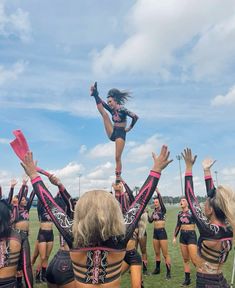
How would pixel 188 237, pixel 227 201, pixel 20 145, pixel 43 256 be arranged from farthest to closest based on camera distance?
pixel 188 237
pixel 43 256
pixel 227 201
pixel 20 145

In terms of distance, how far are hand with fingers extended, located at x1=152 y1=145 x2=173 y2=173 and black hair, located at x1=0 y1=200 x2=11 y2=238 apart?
4.83 feet

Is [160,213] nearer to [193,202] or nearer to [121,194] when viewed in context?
[121,194]

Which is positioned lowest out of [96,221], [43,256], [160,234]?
[43,256]

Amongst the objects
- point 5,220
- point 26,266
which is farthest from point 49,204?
point 26,266

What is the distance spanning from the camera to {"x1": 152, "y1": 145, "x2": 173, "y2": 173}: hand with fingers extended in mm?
2965

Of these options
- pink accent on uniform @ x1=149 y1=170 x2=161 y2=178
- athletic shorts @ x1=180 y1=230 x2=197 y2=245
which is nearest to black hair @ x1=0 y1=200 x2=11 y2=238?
pink accent on uniform @ x1=149 y1=170 x2=161 y2=178

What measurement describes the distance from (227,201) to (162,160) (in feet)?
4.38

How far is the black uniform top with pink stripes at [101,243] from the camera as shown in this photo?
267 centimetres

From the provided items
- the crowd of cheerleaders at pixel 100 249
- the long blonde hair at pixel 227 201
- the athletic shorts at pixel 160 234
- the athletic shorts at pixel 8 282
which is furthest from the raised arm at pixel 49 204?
the athletic shorts at pixel 160 234

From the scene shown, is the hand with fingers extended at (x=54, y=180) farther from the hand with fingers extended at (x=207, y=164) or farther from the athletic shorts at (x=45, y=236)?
the athletic shorts at (x=45, y=236)

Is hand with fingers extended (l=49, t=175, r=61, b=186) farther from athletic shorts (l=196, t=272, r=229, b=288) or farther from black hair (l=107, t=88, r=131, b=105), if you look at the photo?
black hair (l=107, t=88, r=131, b=105)

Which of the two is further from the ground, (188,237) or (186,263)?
(188,237)

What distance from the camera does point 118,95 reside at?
7.29m

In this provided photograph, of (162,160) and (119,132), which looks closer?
(162,160)
